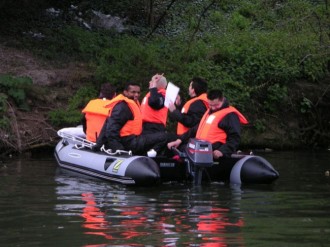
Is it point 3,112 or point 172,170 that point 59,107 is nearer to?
point 3,112

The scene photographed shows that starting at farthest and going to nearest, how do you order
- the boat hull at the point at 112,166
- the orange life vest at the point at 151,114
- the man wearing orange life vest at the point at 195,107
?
1. the orange life vest at the point at 151,114
2. the man wearing orange life vest at the point at 195,107
3. the boat hull at the point at 112,166

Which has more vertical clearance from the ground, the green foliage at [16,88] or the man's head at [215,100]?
the green foliage at [16,88]

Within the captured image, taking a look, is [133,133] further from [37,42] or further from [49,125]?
[37,42]

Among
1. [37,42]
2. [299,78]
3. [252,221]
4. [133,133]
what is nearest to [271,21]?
[299,78]

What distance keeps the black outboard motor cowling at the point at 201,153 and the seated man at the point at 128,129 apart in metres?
1.11

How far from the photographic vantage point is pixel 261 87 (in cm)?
1873

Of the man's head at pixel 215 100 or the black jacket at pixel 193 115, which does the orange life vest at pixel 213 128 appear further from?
the black jacket at pixel 193 115

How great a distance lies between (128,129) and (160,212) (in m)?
3.43

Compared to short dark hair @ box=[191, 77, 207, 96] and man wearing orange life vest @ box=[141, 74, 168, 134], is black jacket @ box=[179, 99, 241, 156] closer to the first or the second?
short dark hair @ box=[191, 77, 207, 96]

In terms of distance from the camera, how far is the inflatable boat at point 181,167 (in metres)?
11.8

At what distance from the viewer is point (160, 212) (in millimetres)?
9484

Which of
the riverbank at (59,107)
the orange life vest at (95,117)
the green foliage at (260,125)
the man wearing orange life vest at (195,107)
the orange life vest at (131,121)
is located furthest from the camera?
the green foliage at (260,125)

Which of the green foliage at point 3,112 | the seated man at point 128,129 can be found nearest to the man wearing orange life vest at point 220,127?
the seated man at point 128,129

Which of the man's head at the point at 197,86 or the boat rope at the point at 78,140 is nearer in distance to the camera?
the man's head at the point at 197,86
